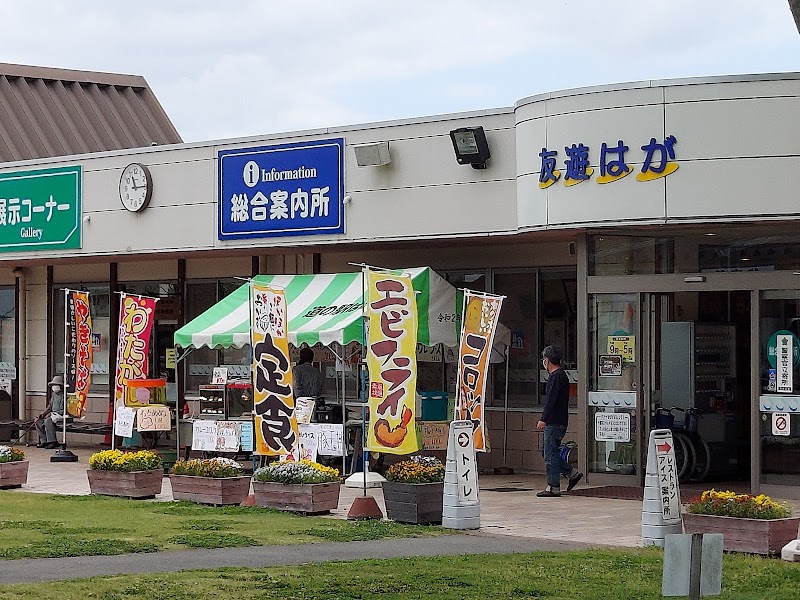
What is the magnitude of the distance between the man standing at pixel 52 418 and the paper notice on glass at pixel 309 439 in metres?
7.54

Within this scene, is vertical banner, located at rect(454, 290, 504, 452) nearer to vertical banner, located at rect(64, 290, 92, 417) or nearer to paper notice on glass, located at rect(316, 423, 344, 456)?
paper notice on glass, located at rect(316, 423, 344, 456)

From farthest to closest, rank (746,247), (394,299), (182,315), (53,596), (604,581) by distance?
(182,315), (746,247), (394,299), (604,581), (53,596)

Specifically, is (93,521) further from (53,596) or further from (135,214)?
(135,214)

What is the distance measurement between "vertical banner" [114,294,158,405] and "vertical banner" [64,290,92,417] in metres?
2.07

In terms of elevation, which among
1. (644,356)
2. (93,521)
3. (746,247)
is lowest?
(93,521)

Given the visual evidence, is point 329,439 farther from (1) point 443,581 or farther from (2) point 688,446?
(1) point 443,581

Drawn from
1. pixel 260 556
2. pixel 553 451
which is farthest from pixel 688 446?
pixel 260 556

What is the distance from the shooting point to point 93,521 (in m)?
14.3

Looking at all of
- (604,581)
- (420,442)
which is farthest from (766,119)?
(604,581)

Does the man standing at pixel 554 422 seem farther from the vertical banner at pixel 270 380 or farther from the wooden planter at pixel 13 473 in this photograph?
the wooden planter at pixel 13 473

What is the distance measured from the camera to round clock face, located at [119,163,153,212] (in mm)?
22328

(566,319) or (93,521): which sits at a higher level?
(566,319)

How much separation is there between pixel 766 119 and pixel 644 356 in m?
3.51

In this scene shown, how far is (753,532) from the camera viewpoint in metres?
12.0
